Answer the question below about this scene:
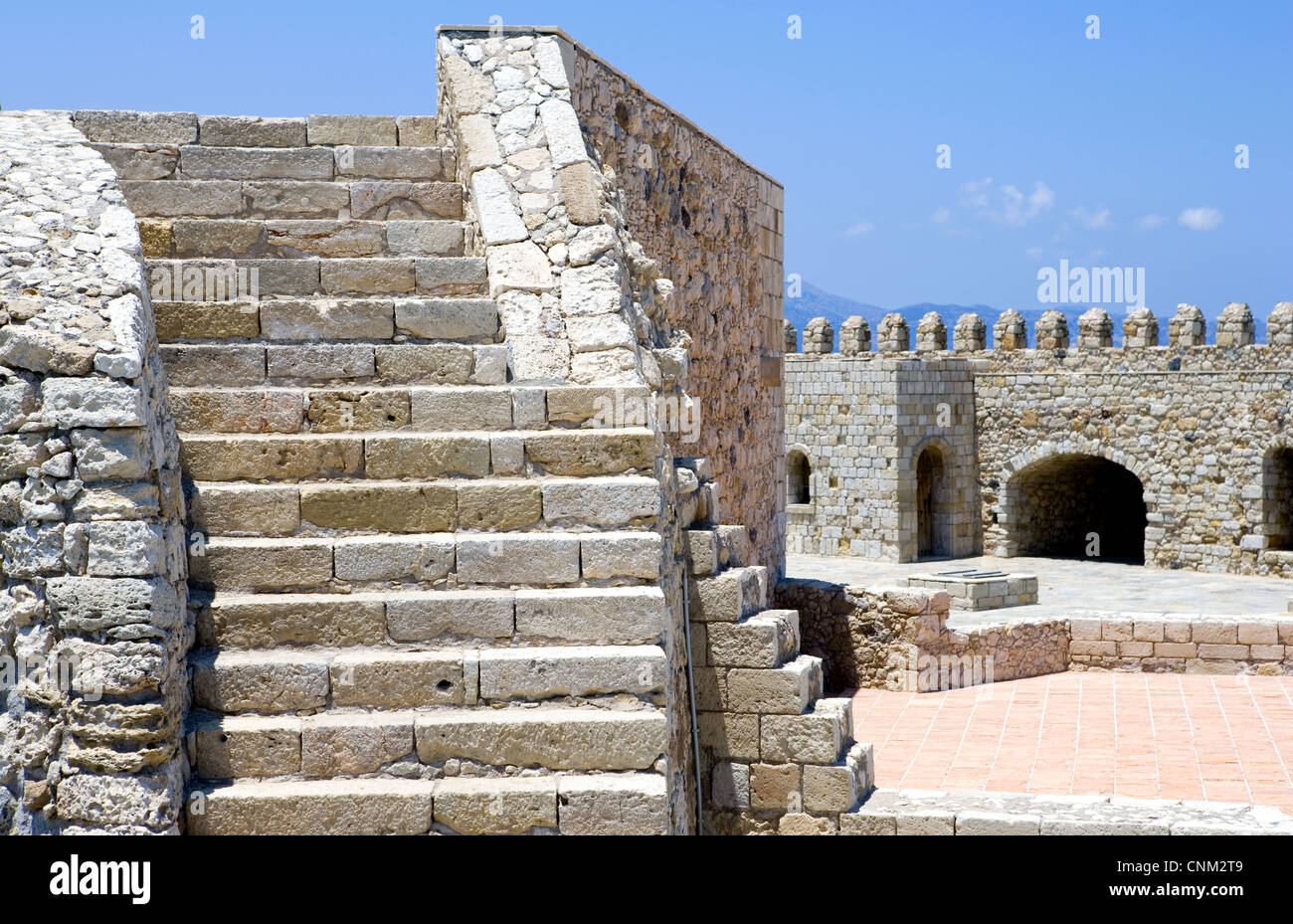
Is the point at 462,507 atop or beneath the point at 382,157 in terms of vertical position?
beneath

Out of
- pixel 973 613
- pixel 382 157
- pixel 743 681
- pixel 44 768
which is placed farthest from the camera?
pixel 973 613

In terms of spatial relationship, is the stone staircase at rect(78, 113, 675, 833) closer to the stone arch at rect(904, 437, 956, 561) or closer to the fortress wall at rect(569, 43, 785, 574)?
the fortress wall at rect(569, 43, 785, 574)

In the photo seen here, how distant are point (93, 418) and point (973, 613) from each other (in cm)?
1277

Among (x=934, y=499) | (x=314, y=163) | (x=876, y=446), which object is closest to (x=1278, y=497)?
(x=934, y=499)

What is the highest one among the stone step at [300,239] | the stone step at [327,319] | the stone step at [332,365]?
the stone step at [300,239]

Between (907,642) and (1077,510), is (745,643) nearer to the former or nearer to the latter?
(907,642)

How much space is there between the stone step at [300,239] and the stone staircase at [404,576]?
467mm

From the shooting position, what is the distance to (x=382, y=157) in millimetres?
8180

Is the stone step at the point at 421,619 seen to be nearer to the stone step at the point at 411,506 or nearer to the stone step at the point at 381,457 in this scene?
the stone step at the point at 411,506

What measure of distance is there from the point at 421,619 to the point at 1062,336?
68.9 ft

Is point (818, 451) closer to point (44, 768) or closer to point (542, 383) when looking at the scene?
point (542, 383)

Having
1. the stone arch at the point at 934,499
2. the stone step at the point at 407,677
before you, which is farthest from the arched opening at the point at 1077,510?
the stone step at the point at 407,677

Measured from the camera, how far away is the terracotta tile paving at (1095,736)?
28.5 ft
